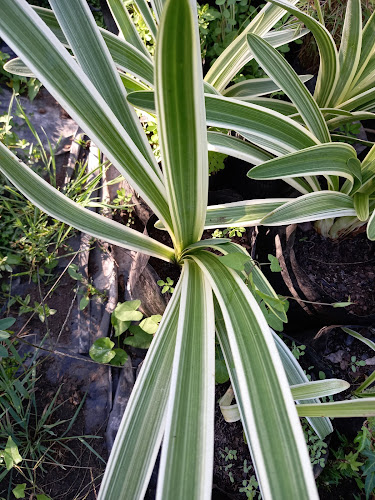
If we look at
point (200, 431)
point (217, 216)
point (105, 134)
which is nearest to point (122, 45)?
point (105, 134)

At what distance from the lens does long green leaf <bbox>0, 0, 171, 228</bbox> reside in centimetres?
59

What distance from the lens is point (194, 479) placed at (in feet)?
1.67

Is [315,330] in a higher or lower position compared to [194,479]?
higher

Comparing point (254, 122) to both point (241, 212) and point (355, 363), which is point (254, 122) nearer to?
point (241, 212)

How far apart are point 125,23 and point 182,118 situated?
607 mm

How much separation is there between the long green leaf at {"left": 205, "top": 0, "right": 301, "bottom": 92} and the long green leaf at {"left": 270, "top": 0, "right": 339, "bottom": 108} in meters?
0.17

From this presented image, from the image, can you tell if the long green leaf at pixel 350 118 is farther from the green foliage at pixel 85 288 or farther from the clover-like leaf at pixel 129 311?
the green foliage at pixel 85 288

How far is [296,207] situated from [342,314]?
393 millimetres

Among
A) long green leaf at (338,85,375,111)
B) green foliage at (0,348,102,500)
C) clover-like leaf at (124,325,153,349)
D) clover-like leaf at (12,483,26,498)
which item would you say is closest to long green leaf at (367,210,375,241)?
long green leaf at (338,85,375,111)

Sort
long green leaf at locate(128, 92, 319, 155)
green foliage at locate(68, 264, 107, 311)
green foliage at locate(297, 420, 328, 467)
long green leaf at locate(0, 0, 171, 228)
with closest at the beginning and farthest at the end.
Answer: long green leaf at locate(0, 0, 171, 228) < long green leaf at locate(128, 92, 319, 155) < green foliage at locate(297, 420, 328, 467) < green foliage at locate(68, 264, 107, 311)

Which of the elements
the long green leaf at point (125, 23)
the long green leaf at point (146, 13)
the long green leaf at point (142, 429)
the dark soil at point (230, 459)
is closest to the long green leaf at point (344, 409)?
the long green leaf at point (142, 429)

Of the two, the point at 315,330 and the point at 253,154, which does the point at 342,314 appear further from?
the point at 253,154

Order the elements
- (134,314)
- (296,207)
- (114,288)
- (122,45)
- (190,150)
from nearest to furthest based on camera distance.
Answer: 1. (190,150)
2. (296,207)
3. (122,45)
4. (134,314)
5. (114,288)

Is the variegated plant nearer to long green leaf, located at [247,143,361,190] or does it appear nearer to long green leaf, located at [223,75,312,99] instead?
long green leaf, located at [247,143,361,190]
